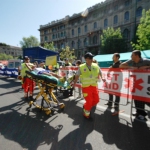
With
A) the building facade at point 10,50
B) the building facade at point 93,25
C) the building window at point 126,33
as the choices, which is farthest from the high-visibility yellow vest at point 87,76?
the building facade at point 10,50

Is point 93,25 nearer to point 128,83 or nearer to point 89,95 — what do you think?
point 128,83

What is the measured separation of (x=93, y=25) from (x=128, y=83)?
46.3m

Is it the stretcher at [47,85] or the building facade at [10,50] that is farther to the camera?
the building facade at [10,50]

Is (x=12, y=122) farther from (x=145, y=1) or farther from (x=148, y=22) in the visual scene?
(x=145, y=1)

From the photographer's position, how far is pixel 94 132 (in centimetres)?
322

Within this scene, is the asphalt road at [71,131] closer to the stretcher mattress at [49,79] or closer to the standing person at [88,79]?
the standing person at [88,79]

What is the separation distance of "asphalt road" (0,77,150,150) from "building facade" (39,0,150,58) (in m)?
31.8

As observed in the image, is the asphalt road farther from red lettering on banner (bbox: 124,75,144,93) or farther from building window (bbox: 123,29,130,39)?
building window (bbox: 123,29,130,39)

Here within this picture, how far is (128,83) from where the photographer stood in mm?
4035

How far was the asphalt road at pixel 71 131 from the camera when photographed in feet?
8.91

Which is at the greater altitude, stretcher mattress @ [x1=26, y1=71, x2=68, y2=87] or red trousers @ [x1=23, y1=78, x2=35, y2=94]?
stretcher mattress @ [x1=26, y1=71, x2=68, y2=87]

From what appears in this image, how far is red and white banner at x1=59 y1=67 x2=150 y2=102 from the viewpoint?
3.59 meters

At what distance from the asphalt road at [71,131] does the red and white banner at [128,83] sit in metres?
0.68

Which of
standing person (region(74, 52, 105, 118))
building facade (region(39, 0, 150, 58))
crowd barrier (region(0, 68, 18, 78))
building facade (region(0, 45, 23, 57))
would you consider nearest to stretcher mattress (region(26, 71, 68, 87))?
standing person (region(74, 52, 105, 118))
